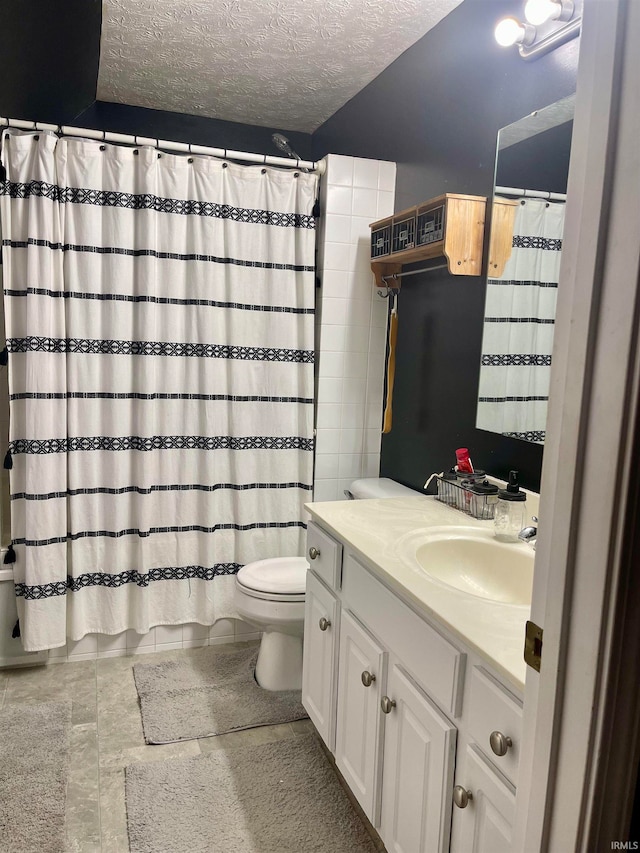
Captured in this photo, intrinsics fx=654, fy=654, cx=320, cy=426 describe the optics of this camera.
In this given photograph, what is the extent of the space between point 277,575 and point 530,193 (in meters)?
1.66

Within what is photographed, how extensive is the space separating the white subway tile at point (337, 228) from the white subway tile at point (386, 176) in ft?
0.65

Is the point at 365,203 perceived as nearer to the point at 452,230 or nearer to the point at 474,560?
the point at 452,230

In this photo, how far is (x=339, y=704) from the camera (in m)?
1.87

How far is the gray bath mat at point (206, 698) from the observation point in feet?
7.57

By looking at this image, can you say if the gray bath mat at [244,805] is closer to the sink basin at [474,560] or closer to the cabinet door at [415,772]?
the cabinet door at [415,772]

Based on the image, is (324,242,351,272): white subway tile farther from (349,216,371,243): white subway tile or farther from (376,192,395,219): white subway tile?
(376,192,395,219): white subway tile

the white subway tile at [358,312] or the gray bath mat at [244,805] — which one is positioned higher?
the white subway tile at [358,312]

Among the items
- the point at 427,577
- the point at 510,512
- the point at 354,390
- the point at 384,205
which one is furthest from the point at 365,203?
the point at 427,577

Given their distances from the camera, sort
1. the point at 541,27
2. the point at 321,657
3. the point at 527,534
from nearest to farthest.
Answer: the point at 527,534 < the point at 541,27 < the point at 321,657

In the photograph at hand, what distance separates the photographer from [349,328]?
9.48 feet

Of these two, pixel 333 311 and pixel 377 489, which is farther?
pixel 333 311

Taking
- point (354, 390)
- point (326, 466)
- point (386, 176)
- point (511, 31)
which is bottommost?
point (326, 466)

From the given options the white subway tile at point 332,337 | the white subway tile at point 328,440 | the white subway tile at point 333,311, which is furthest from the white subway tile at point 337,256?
the white subway tile at point 328,440

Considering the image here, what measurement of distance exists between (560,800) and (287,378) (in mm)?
2243
